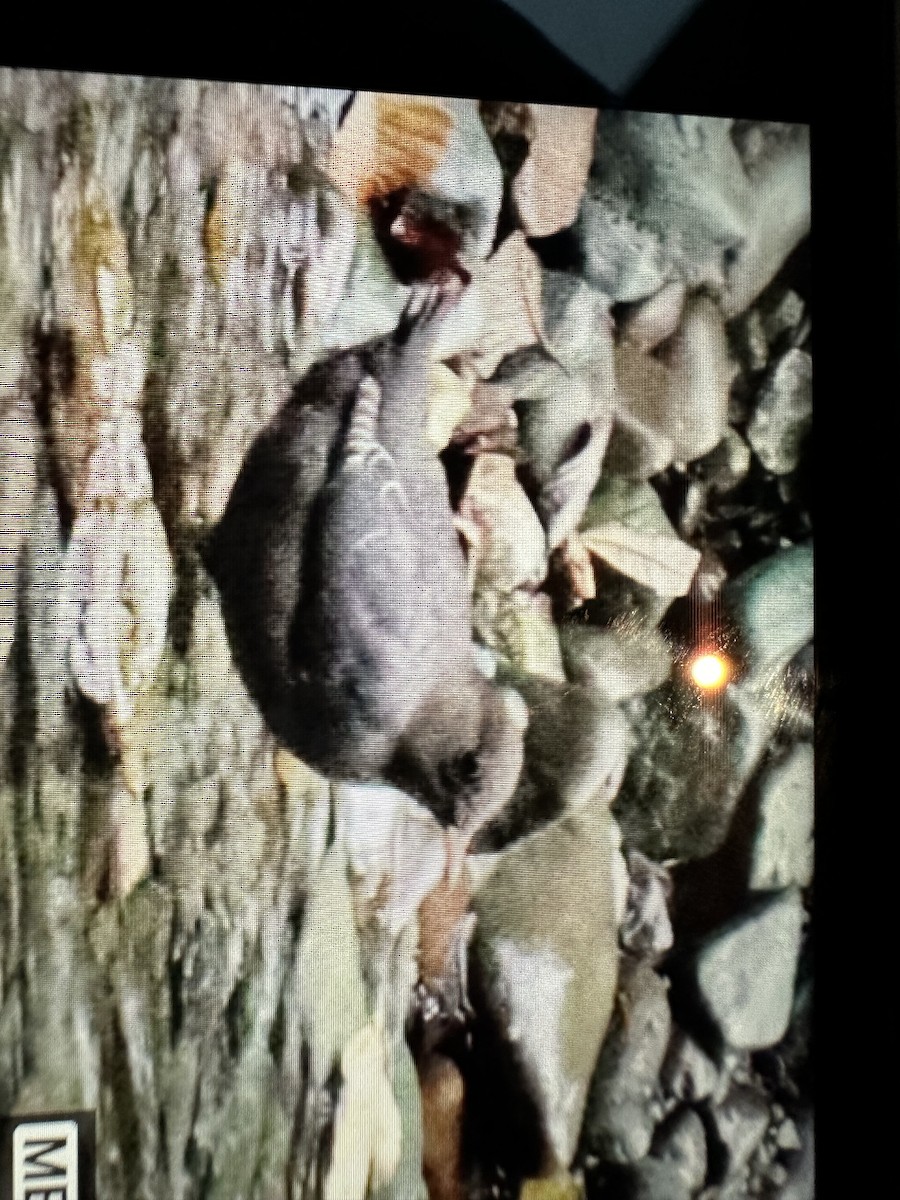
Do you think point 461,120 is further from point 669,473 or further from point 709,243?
point 669,473

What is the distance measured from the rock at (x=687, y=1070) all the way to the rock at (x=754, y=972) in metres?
0.03

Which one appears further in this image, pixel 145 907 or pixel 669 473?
pixel 669 473

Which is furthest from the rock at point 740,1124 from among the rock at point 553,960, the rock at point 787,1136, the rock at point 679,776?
the rock at point 679,776

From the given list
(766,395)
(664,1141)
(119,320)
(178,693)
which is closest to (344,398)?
(119,320)

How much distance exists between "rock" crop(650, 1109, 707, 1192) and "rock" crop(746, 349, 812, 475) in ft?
2.22

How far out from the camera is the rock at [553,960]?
1.11 metres

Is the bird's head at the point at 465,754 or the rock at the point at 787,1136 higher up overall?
the bird's head at the point at 465,754

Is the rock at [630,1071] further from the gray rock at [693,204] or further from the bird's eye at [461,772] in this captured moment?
the gray rock at [693,204]

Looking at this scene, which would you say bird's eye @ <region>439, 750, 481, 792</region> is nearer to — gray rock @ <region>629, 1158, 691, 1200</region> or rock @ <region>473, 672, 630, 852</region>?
rock @ <region>473, 672, 630, 852</region>

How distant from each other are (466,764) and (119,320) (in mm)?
546

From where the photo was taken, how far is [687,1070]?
3.77ft

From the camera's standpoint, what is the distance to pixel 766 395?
1.19m

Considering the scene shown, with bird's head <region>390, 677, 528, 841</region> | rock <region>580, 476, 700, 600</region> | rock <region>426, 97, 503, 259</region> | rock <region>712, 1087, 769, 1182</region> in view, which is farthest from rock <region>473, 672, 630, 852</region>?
rock <region>426, 97, 503, 259</region>

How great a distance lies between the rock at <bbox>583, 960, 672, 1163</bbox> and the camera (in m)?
1.13
